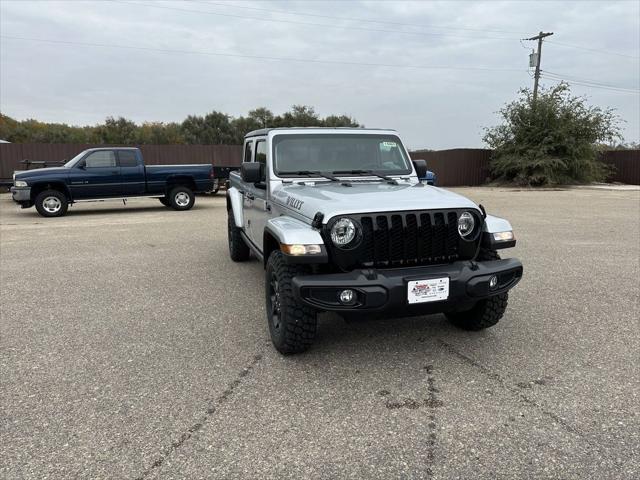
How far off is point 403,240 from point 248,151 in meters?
3.32

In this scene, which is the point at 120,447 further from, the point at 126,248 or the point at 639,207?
the point at 639,207

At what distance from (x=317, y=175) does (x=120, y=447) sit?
9.41 ft

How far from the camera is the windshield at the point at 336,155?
4660 mm

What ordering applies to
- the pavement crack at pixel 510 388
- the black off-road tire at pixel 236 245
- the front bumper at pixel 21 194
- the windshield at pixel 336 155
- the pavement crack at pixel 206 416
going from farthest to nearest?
the front bumper at pixel 21 194
the black off-road tire at pixel 236 245
the windshield at pixel 336 155
the pavement crack at pixel 510 388
the pavement crack at pixel 206 416

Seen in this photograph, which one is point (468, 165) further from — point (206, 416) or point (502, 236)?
point (206, 416)

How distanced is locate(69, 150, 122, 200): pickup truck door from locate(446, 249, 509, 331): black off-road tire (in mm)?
11377

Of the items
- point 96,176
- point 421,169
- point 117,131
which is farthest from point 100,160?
point 117,131

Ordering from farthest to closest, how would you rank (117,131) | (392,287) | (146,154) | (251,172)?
(117,131) < (146,154) < (251,172) < (392,287)

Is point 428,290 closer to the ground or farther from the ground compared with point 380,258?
closer to the ground

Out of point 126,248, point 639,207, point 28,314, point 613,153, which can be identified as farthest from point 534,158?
point 28,314

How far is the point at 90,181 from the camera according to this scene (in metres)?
12.7

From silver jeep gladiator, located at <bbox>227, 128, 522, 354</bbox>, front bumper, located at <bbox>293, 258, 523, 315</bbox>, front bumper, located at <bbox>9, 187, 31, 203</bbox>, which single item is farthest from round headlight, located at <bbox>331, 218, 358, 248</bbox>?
front bumper, located at <bbox>9, 187, 31, 203</bbox>

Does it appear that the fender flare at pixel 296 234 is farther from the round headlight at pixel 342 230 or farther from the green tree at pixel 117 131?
the green tree at pixel 117 131

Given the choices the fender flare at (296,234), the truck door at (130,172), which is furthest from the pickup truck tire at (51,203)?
the fender flare at (296,234)
